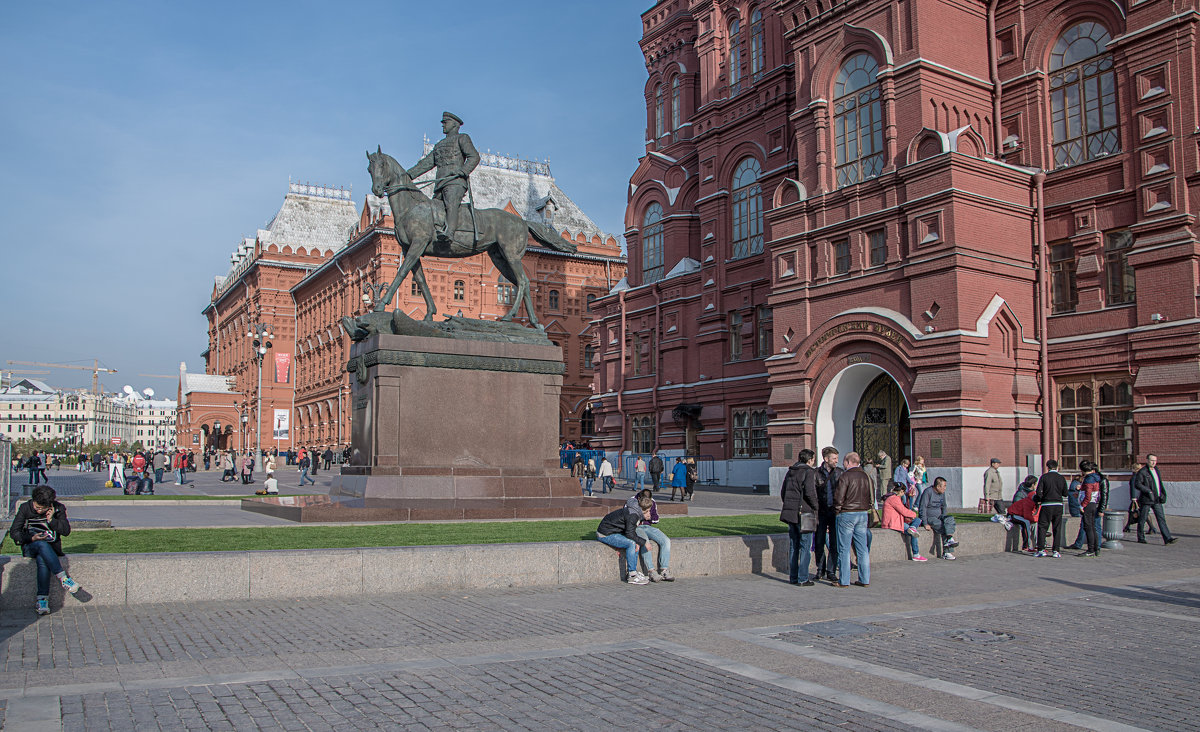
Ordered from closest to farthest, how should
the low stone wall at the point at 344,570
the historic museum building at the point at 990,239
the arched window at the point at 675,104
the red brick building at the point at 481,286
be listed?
the low stone wall at the point at 344,570
the historic museum building at the point at 990,239
the arched window at the point at 675,104
the red brick building at the point at 481,286

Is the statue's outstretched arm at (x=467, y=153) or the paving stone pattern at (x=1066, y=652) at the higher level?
the statue's outstretched arm at (x=467, y=153)

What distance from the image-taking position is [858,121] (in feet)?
97.5

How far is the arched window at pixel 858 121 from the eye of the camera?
29094 mm

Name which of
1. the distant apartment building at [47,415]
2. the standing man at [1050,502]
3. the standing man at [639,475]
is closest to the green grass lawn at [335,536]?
the standing man at [1050,502]

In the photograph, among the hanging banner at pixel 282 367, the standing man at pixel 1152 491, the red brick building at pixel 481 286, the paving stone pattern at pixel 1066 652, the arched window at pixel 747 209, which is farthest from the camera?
the hanging banner at pixel 282 367

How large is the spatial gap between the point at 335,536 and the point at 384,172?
844 cm

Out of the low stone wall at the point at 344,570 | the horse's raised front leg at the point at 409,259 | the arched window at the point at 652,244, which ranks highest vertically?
the arched window at the point at 652,244

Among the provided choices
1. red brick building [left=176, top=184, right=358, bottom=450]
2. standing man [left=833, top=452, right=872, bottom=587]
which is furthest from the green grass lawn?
red brick building [left=176, top=184, right=358, bottom=450]

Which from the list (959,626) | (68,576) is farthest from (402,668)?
(959,626)

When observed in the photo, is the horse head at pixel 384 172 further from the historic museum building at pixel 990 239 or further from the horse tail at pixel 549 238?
the historic museum building at pixel 990 239

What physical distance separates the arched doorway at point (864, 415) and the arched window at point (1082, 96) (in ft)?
27.6

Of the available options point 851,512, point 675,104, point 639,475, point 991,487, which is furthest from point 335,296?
point 851,512

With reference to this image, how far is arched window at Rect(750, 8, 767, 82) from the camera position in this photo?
3881 cm

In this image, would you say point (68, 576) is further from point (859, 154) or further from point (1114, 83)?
point (1114, 83)
